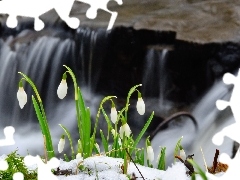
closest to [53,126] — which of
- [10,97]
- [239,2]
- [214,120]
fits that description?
[10,97]

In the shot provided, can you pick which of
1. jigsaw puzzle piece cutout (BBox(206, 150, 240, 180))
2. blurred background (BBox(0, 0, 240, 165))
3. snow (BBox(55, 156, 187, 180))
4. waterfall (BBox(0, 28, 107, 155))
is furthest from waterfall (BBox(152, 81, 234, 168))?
jigsaw puzzle piece cutout (BBox(206, 150, 240, 180))

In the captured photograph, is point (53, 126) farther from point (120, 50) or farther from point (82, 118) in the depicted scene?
point (82, 118)

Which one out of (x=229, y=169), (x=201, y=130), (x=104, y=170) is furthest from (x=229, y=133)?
(x=201, y=130)

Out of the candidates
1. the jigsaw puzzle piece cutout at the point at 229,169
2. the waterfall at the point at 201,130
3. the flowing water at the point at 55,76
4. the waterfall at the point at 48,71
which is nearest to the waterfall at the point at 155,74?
the flowing water at the point at 55,76

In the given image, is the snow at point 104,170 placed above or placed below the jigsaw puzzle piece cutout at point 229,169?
below

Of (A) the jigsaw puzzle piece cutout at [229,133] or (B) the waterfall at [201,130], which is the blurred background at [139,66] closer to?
(B) the waterfall at [201,130]

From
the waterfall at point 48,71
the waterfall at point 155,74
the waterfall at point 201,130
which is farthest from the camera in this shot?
the waterfall at point 48,71

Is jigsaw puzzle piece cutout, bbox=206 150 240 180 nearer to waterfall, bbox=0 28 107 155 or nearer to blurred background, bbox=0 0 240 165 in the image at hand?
blurred background, bbox=0 0 240 165

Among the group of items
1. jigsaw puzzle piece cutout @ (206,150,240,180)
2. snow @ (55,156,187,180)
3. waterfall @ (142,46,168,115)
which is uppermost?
jigsaw puzzle piece cutout @ (206,150,240,180)

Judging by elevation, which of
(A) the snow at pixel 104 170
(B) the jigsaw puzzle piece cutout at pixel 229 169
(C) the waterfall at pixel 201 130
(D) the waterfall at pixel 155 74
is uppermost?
(B) the jigsaw puzzle piece cutout at pixel 229 169

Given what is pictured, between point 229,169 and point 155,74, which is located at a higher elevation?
point 229,169

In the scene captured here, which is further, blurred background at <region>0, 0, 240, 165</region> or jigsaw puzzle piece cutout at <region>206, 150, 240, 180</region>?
blurred background at <region>0, 0, 240, 165</region>

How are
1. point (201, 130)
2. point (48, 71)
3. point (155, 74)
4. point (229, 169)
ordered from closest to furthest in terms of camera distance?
Result: point (229, 169) < point (201, 130) < point (155, 74) < point (48, 71)

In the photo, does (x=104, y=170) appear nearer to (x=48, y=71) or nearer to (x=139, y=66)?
(x=139, y=66)
